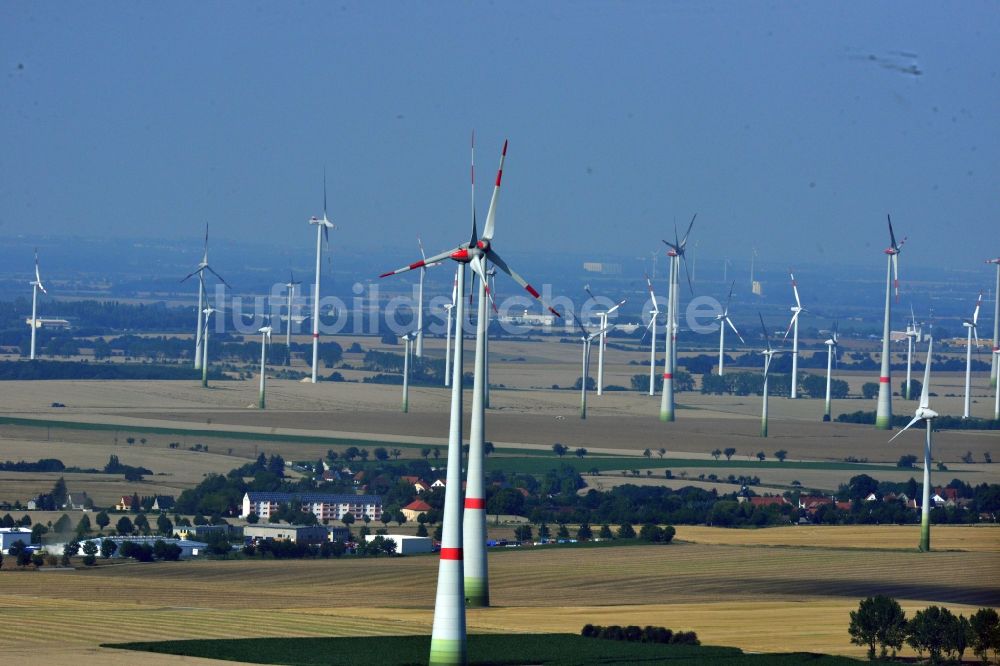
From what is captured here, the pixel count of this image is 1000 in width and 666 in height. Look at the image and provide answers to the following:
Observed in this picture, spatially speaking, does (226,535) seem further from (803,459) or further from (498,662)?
(803,459)

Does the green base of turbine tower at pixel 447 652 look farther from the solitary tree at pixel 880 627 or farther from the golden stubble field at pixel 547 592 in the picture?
the solitary tree at pixel 880 627

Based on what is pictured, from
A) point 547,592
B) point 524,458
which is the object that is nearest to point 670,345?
point 524,458

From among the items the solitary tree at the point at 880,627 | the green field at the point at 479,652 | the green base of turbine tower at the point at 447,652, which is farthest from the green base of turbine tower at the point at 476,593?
the green base of turbine tower at the point at 447,652

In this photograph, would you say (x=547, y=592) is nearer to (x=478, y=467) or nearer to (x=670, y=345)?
(x=478, y=467)

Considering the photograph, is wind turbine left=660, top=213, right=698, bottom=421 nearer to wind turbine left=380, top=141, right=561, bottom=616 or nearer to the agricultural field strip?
the agricultural field strip

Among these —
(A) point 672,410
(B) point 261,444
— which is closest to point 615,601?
(B) point 261,444
